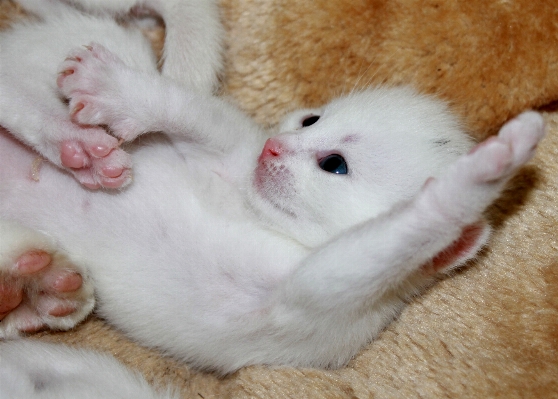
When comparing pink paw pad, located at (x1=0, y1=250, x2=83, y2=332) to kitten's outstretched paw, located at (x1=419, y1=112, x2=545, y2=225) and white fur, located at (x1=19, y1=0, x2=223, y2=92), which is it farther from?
kitten's outstretched paw, located at (x1=419, y1=112, x2=545, y2=225)

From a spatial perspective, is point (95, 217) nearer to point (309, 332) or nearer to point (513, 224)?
point (309, 332)

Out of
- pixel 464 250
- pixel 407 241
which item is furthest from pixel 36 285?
pixel 464 250

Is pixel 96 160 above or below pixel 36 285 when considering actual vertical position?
above

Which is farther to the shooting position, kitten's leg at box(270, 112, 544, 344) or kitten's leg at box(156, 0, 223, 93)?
kitten's leg at box(156, 0, 223, 93)

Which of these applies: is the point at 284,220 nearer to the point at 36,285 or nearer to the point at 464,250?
the point at 464,250

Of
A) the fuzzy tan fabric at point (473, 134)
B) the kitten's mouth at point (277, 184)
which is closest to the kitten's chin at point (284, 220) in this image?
the kitten's mouth at point (277, 184)

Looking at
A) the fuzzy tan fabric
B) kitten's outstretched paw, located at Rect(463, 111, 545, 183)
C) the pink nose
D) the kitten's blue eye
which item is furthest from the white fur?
kitten's outstretched paw, located at Rect(463, 111, 545, 183)
